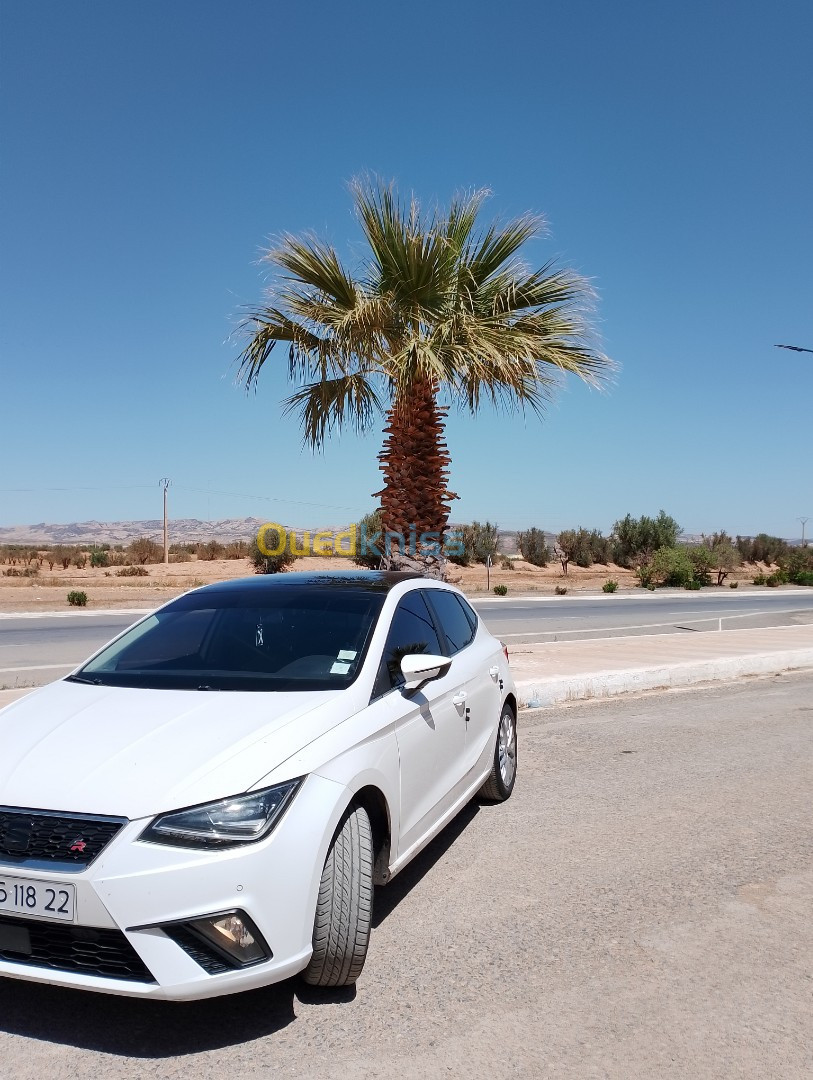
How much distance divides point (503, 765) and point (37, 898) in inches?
148

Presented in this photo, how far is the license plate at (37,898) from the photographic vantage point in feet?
9.49

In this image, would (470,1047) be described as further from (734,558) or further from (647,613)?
(734,558)

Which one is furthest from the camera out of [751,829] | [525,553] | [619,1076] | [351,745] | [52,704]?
[525,553]

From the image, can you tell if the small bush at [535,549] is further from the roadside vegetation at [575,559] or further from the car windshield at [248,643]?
the car windshield at [248,643]

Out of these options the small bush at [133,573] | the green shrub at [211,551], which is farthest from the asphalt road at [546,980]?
the green shrub at [211,551]

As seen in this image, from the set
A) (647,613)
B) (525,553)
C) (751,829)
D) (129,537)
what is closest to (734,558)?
(525,553)

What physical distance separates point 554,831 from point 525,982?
2.07m

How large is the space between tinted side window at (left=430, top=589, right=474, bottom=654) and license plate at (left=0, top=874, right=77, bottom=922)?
283cm

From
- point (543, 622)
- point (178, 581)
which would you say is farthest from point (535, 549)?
point (543, 622)

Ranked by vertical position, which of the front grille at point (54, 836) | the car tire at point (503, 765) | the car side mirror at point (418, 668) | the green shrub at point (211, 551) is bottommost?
the car tire at point (503, 765)

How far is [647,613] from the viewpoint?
28.0 metres

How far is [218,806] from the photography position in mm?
3031

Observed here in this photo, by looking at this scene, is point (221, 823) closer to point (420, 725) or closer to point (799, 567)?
point (420, 725)

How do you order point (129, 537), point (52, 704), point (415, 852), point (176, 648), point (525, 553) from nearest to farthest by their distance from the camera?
point (52, 704), point (415, 852), point (176, 648), point (525, 553), point (129, 537)
